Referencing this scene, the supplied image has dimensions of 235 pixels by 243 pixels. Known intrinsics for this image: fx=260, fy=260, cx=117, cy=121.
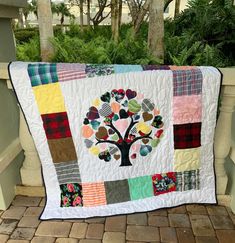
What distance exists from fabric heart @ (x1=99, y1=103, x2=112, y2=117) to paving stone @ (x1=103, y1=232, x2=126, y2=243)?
67 cm

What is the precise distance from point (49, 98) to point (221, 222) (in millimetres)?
1229

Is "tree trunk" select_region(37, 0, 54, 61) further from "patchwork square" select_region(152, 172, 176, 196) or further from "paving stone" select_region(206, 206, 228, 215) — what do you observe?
"paving stone" select_region(206, 206, 228, 215)

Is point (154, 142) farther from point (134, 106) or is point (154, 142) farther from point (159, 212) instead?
point (159, 212)

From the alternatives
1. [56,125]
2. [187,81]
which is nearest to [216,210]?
[187,81]

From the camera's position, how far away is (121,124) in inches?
56.5

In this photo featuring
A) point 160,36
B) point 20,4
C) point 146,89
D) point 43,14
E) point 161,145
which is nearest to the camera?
point 146,89

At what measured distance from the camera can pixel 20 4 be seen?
1.61m

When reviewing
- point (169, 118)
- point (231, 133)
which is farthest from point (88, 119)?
point (231, 133)

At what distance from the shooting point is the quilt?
135 centimetres

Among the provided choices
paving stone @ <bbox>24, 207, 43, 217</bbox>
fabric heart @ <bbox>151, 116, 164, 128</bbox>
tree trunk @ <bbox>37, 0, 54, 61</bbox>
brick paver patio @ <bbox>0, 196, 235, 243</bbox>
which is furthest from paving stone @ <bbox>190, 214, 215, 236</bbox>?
tree trunk @ <bbox>37, 0, 54, 61</bbox>

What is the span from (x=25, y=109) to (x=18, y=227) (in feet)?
2.29

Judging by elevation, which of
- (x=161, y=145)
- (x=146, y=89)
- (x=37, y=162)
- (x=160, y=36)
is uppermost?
(x=160, y=36)

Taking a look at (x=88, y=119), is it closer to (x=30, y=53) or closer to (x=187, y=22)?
(x=30, y=53)

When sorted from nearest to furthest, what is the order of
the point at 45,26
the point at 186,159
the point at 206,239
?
the point at 206,239
the point at 186,159
the point at 45,26
